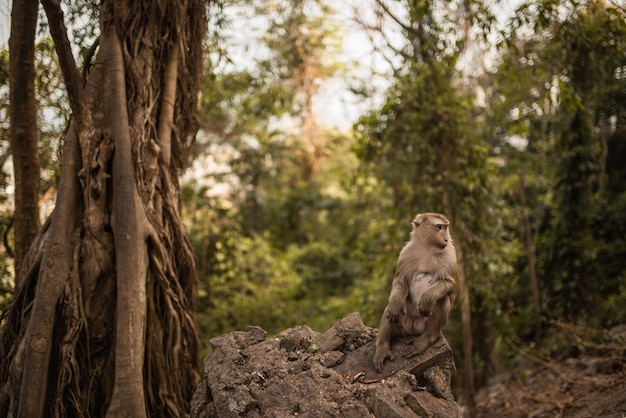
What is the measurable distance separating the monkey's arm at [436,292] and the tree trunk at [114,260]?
2.13 meters

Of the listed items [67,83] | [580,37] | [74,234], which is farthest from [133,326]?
[580,37]

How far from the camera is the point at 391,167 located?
7793 millimetres

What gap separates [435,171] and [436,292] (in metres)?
A: 3.39

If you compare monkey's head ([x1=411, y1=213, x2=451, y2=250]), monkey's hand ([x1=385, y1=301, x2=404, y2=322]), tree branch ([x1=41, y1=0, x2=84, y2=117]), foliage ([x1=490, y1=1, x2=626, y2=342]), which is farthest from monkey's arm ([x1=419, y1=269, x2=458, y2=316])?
foliage ([x1=490, y1=1, x2=626, y2=342])

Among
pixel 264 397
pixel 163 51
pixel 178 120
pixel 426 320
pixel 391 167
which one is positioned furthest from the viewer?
pixel 391 167

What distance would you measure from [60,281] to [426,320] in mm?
2746

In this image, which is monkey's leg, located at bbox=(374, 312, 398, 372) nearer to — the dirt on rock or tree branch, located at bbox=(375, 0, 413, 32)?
the dirt on rock

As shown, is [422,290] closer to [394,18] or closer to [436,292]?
[436,292]

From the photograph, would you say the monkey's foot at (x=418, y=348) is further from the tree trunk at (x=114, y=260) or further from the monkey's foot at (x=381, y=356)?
the tree trunk at (x=114, y=260)

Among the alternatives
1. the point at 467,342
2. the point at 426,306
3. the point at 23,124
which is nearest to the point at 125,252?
the point at 23,124

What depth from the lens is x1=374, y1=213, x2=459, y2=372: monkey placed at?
3.60m

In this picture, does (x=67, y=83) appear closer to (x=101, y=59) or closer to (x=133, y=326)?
(x=101, y=59)

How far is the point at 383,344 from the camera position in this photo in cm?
359

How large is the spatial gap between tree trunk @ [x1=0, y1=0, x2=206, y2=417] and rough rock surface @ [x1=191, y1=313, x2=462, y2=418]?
0.70 metres
